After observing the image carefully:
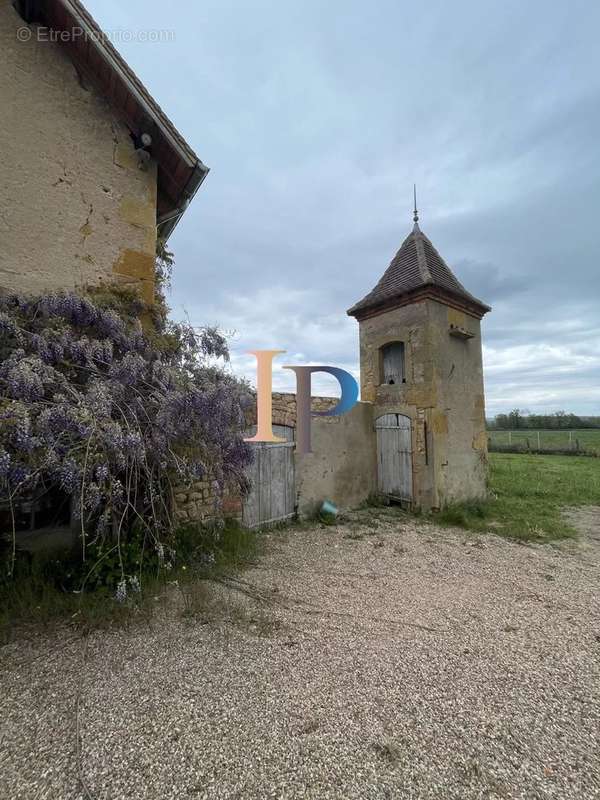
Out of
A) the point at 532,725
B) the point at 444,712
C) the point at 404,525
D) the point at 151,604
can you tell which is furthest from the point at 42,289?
the point at 404,525

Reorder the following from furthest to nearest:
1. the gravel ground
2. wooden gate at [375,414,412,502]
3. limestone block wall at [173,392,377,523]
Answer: wooden gate at [375,414,412,502] < limestone block wall at [173,392,377,523] < the gravel ground

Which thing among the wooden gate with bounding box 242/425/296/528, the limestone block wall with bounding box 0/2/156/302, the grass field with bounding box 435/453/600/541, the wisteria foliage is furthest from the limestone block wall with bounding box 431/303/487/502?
the limestone block wall with bounding box 0/2/156/302

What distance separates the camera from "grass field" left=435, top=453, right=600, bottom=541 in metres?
6.64

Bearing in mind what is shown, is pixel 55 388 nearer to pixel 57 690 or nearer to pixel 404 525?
pixel 57 690

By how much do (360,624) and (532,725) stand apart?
56.7 inches

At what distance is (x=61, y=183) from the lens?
162 inches

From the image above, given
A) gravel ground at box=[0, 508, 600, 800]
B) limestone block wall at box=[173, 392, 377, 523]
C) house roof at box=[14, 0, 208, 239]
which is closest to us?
gravel ground at box=[0, 508, 600, 800]

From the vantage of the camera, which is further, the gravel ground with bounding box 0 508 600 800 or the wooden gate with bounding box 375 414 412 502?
the wooden gate with bounding box 375 414 412 502

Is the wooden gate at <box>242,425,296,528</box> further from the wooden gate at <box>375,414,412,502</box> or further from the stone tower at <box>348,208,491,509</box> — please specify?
the stone tower at <box>348,208,491,509</box>

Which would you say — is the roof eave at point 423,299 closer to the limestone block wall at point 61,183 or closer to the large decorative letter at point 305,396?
the large decorative letter at point 305,396

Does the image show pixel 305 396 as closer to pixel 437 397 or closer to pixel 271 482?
pixel 271 482

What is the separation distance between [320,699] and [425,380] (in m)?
6.35

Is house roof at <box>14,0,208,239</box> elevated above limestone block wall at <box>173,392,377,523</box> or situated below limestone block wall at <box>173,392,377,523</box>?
above

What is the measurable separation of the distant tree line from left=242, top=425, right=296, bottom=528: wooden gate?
3233cm
